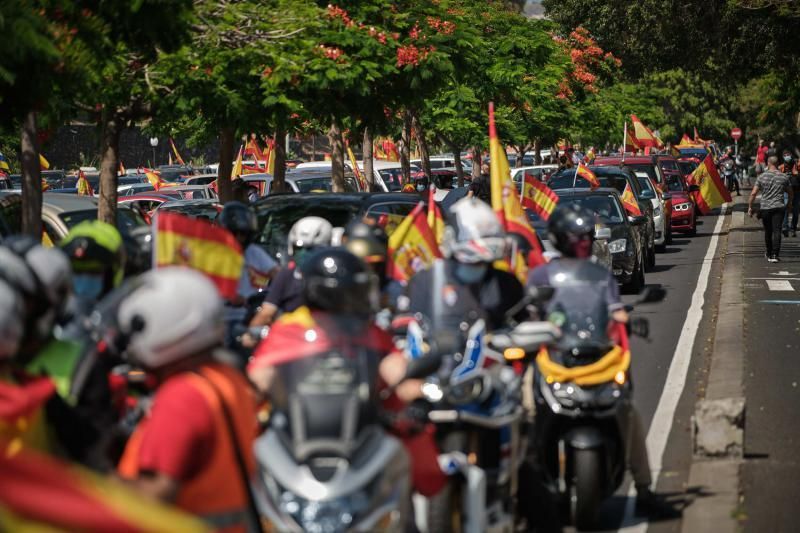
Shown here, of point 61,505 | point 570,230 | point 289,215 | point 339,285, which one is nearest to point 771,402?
point 570,230

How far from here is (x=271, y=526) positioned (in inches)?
183

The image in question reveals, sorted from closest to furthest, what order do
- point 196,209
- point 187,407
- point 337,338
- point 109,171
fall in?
point 187,407
point 337,338
point 109,171
point 196,209

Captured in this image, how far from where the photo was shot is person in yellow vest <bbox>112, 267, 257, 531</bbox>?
12.8 feet

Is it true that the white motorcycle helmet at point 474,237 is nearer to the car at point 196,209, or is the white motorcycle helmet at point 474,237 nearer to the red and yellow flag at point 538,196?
the red and yellow flag at point 538,196

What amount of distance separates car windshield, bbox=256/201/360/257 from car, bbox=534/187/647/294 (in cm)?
605

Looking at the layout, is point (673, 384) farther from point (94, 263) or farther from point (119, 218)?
point (94, 263)

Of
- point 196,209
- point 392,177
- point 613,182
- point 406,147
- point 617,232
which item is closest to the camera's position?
point 617,232

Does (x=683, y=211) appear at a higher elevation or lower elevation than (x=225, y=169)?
lower

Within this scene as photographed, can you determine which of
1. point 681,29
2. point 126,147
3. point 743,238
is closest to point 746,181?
point 126,147

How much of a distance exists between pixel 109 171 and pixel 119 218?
1.27 meters

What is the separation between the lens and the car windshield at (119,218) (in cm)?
1454

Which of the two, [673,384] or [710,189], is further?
[710,189]

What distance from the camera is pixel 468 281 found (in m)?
7.03

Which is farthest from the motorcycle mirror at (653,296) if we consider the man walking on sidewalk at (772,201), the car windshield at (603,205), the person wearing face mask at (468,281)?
the man walking on sidewalk at (772,201)
